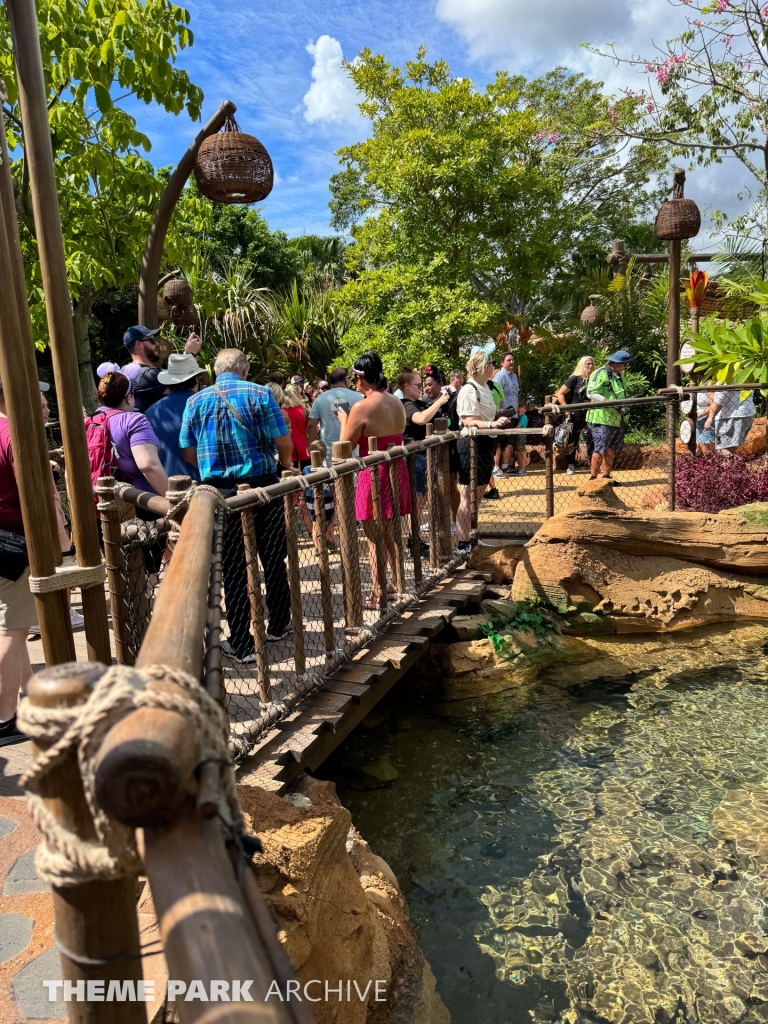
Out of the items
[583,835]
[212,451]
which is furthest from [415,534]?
[583,835]

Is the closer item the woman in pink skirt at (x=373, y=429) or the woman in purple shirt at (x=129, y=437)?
the woman in purple shirt at (x=129, y=437)

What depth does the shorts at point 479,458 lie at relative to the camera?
256 inches

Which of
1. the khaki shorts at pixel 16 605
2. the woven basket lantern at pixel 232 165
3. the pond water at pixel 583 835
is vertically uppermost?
the woven basket lantern at pixel 232 165

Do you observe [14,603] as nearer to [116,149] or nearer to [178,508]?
[178,508]

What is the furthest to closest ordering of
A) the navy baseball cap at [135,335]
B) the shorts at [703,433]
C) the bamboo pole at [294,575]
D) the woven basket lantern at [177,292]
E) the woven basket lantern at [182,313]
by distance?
the shorts at [703,433]
the woven basket lantern at [182,313]
the woven basket lantern at [177,292]
the navy baseball cap at [135,335]
the bamboo pole at [294,575]

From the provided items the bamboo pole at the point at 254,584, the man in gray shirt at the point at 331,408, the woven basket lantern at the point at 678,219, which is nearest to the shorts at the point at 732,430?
the woven basket lantern at the point at 678,219

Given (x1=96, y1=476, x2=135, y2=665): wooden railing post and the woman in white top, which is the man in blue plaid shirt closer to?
(x1=96, y1=476, x2=135, y2=665): wooden railing post

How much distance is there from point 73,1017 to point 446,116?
13.4m

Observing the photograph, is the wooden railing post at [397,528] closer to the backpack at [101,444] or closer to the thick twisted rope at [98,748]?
the backpack at [101,444]

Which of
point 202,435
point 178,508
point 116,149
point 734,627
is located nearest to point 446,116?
point 116,149

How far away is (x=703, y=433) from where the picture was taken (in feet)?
29.4

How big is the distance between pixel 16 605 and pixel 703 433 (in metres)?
7.99

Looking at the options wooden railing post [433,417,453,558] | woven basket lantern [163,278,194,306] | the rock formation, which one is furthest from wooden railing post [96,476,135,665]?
woven basket lantern [163,278,194,306]

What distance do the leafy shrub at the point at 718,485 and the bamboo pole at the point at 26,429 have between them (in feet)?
22.4
